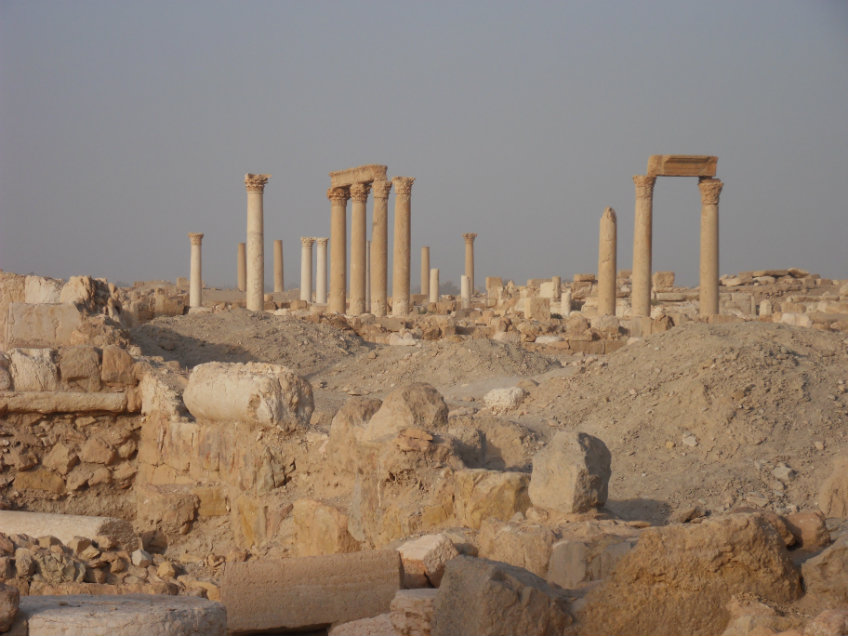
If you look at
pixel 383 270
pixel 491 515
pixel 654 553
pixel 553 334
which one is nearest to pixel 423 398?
pixel 491 515

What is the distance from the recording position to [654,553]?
158 inches

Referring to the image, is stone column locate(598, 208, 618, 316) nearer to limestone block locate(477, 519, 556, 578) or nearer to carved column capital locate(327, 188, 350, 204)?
carved column capital locate(327, 188, 350, 204)

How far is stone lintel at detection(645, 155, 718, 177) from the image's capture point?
27.0 m

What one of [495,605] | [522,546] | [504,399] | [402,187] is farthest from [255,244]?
[495,605]

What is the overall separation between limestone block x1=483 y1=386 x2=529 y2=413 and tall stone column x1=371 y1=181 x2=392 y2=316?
1650cm

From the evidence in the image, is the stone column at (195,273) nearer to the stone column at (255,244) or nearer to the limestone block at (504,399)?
the stone column at (255,244)

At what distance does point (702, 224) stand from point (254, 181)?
13.3 meters

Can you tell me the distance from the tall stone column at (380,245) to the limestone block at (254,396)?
2030cm

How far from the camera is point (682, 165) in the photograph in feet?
89.4

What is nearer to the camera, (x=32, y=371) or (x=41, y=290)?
(x=32, y=371)

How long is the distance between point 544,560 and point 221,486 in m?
4.43

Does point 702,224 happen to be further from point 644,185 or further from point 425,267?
point 425,267

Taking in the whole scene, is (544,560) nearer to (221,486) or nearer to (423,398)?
(423,398)

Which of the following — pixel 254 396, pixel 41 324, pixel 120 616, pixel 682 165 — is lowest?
pixel 120 616
